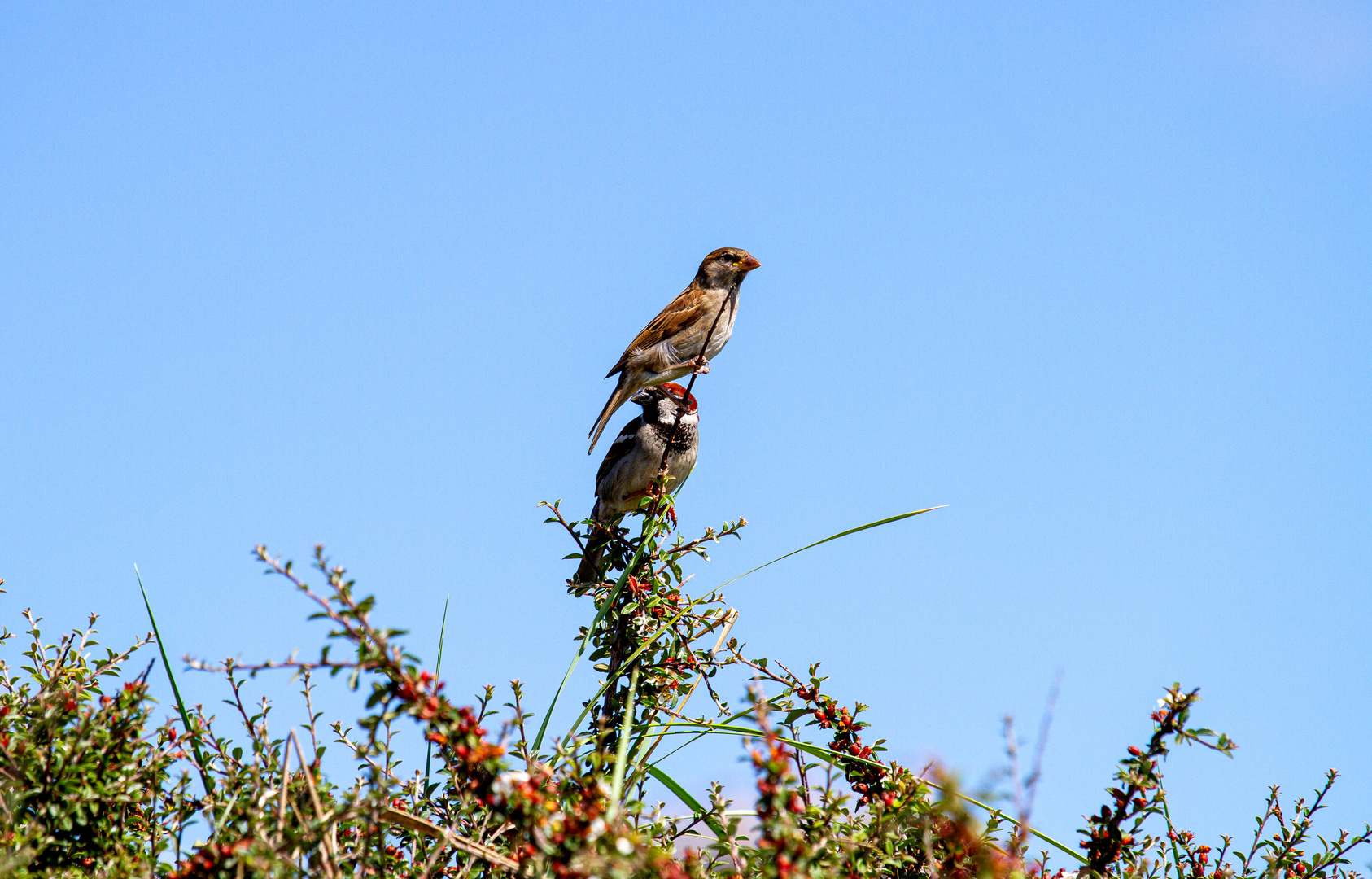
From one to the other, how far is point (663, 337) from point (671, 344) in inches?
3.5

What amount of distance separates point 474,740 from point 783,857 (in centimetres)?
47

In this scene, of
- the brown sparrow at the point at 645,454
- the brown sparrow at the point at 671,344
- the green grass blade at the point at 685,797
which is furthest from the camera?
the brown sparrow at the point at 671,344

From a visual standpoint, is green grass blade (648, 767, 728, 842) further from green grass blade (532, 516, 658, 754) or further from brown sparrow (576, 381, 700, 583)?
brown sparrow (576, 381, 700, 583)

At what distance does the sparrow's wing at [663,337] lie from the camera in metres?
5.57

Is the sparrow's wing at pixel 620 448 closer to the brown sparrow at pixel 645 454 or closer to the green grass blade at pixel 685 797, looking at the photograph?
the brown sparrow at pixel 645 454

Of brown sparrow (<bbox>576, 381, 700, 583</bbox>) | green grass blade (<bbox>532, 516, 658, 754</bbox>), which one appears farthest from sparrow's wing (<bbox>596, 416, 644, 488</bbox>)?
green grass blade (<bbox>532, 516, 658, 754</bbox>)

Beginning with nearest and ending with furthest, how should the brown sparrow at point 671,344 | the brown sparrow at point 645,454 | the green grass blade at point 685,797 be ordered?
the green grass blade at point 685,797 → the brown sparrow at point 645,454 → the brown sparrow at point 671,344

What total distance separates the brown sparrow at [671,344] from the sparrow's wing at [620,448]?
15 cm

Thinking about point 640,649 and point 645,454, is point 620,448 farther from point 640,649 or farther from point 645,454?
point 640,649

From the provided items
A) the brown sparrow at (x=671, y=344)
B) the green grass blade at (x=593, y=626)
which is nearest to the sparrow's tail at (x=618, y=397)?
the brown sparrow at (x=671, y=344)

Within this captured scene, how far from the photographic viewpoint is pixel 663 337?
5688 mm

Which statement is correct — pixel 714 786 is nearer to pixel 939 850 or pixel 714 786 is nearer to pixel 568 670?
pixel 939 850

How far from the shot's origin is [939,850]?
223 centimetres

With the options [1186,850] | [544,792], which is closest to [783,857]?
[544,792]
